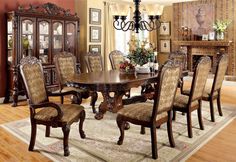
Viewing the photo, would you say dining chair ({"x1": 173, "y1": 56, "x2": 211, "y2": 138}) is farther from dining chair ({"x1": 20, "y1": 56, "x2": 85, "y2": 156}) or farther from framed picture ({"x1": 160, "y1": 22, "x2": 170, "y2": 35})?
framed picture ({"x1": 160, "y1": 22, "x2": 170, "y2": 35})

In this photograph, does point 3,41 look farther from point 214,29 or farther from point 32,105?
point 214,29

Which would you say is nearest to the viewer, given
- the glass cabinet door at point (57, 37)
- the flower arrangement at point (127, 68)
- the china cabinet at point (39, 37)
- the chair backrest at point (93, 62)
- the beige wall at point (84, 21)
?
the flower arrangement at point (127, 68)

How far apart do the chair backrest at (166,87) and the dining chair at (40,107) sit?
96 centimetres

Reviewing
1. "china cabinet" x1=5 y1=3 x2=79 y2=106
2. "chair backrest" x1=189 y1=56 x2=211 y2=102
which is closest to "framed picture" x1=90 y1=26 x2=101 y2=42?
"china cabinet" x1=5 y1=3 x2=79 y2=106

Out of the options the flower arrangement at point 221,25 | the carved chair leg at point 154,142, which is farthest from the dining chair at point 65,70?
the flower arrangement at point 221,25

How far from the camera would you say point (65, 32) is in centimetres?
613

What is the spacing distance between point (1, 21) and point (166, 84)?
3993 millimetres

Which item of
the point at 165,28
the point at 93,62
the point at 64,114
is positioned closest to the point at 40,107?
the point at 64,114

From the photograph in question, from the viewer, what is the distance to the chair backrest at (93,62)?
16.6 feet

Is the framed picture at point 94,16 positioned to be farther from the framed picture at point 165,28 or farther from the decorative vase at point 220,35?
the decorative vase at point 220,35

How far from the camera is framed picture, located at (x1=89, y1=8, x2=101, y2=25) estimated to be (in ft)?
22.9

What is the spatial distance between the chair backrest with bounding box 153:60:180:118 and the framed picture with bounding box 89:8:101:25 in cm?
451

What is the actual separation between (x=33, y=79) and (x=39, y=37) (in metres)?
2.78

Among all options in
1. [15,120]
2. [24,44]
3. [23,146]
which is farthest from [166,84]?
[24,44]
